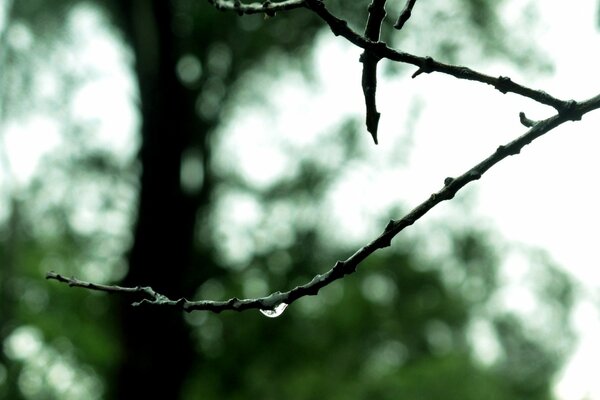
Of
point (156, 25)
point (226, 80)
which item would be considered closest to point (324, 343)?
point (226, 80)

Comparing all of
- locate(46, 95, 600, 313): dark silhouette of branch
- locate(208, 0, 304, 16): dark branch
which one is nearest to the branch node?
locate(46, 95, 600, 313): dark silhouette of branch

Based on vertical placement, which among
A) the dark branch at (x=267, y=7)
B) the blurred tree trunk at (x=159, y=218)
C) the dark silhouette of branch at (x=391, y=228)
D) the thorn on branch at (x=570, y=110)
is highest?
the blurred tree trunk at (x=159, y=218)

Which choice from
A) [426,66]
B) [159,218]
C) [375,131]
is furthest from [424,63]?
[159,218]

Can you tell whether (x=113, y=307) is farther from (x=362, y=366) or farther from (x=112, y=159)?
(x=362, y=366)

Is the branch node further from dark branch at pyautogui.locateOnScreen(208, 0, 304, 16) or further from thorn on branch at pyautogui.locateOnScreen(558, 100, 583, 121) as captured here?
dark branch at pyautogui.locateOnScreen(208, 0, 304, 16)

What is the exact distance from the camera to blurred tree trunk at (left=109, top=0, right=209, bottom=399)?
6.04 meters

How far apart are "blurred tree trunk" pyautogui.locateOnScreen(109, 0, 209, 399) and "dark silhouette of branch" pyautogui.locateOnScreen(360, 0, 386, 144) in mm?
5164

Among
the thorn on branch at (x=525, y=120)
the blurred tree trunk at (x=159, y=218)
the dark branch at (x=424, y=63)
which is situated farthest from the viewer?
the blurred tree trunk at (x=159, y=218)

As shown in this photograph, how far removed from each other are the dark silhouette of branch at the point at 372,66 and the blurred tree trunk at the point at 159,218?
16.9ft

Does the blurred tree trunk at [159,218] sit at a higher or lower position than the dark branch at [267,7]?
higher

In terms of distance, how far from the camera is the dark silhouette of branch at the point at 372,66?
3.10 feet

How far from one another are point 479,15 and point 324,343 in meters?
3.21

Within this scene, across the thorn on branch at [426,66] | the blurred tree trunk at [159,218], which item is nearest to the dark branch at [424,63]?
the thorn on branch at [426,66]

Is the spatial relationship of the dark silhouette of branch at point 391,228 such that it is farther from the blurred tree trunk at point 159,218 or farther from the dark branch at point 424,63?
the blurred tree trunk at point 159,218
